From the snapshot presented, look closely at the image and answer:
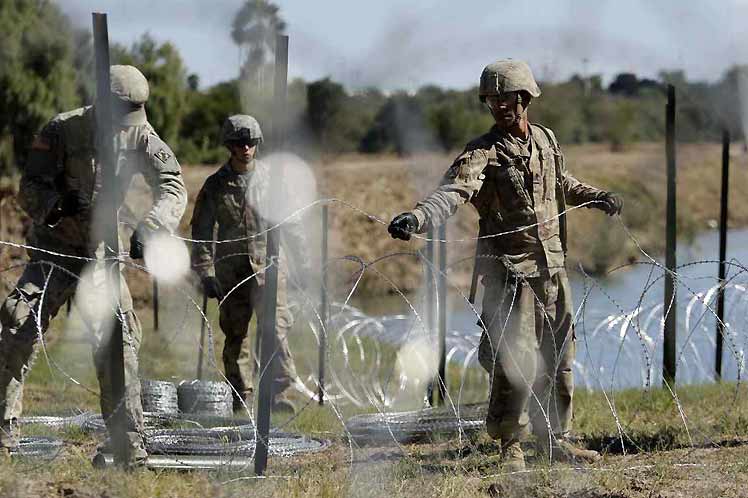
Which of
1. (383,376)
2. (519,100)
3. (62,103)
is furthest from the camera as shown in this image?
(62,103)

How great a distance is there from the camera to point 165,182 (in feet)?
20.9

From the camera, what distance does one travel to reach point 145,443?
6.88 metres

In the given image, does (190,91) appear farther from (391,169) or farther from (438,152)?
(391,169)

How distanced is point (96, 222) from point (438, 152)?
825 inches

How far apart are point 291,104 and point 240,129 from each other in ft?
30.8

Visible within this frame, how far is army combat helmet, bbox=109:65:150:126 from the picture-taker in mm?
6445

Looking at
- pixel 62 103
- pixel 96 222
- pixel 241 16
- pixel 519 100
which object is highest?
pixel 62 103

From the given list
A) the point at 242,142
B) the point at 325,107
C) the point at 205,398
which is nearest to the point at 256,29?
the point at 242,142

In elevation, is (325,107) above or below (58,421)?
above

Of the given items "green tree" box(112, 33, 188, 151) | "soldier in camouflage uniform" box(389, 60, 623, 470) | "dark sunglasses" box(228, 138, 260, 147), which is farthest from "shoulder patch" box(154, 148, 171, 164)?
"green tree" box(112, 33, 188, 151)

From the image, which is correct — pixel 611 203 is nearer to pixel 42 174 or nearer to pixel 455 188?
pixel 455 188

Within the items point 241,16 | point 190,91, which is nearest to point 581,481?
point 241,16

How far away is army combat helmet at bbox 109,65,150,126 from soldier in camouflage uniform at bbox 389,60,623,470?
1439 millimetres

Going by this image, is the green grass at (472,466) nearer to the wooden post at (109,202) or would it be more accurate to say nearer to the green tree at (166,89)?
the wooden post at (109,202)
